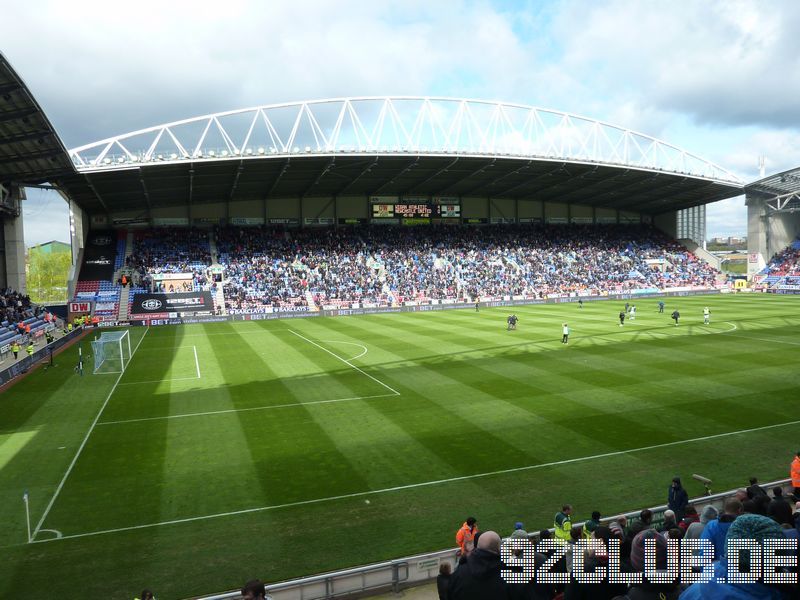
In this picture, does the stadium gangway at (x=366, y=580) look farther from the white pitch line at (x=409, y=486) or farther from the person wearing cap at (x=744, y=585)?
the person wearing cap at (x=744, y=585)

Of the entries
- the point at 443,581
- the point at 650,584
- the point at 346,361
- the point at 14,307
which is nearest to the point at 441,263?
the point at 346,361

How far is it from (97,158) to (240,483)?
44585mm

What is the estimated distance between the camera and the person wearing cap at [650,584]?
504 centimetres

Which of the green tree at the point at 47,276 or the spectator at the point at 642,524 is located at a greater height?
the green tree at the point at 47,276

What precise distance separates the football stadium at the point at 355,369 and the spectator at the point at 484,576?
2.20 m

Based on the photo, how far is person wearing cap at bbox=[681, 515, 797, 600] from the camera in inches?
139

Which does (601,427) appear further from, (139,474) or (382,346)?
(382,346)

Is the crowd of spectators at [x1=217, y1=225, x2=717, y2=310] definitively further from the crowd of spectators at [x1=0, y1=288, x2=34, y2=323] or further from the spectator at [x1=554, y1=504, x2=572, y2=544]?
the spectator at [x1=554, y1=504, x2=572, y2=544]

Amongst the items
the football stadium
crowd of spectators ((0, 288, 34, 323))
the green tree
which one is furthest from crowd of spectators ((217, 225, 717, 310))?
the green tree

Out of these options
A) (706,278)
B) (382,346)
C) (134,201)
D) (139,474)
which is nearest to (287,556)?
(139,474)

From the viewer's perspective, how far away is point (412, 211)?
77875 millimetres

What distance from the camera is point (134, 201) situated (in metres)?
64.1

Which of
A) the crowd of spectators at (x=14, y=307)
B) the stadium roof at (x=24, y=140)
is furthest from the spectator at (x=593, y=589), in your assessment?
the crowd of spectators at (x=14, y=307)

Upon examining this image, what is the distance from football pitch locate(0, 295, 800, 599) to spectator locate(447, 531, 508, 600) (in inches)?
274
